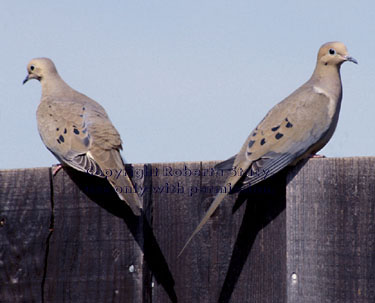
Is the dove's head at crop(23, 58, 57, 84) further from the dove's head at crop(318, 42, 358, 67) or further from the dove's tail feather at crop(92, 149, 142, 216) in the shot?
the dove's head at crop(318, 42, 358, 67)

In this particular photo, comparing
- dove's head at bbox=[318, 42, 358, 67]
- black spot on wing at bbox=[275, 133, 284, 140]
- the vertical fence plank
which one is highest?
dove's head at bbox=[318, 42, 358, 67]

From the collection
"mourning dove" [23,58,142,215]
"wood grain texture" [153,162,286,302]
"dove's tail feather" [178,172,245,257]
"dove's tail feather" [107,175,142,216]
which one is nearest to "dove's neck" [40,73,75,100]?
"mourning dove" [23,58,142,215]

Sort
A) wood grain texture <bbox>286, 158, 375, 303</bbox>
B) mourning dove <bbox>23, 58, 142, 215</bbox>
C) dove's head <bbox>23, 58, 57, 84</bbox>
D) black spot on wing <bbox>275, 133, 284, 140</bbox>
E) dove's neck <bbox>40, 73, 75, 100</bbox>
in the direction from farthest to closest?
dove's head <bbox>23, 58, 57, 84</bbox> < dove's neck <bbox>40, 73, 75, 100</bbox> < black spot on wing <bbox>275, 133, 284, 140</bbox> < mourning dove <bbox>23, 58, 142, 215</bbox> < wood grain texture <bbox>286, 158, 375, 303</bbox>

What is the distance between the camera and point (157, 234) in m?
3.11

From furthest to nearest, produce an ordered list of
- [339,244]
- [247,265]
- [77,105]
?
[77,105] → [247,265] → [339,244]

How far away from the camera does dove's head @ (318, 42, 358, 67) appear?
513 cm

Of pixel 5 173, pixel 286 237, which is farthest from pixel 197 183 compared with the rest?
pixel 5 173

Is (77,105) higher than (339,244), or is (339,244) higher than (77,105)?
(77,105)

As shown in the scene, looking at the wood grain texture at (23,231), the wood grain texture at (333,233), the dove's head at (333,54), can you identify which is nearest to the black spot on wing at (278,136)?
the wood grain texture at (333,233)

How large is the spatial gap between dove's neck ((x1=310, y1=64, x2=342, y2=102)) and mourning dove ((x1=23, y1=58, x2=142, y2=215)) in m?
1.76

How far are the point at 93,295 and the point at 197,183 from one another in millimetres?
774

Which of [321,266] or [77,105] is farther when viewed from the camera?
[77,105]

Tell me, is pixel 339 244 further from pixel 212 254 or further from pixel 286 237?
pixel 212 254

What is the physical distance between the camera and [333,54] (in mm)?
5172
